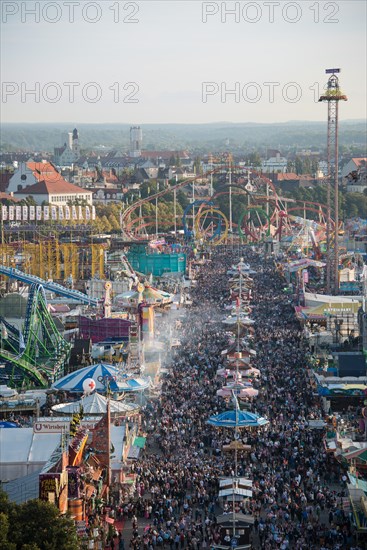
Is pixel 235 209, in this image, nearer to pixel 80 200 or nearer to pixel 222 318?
pixel 80 200

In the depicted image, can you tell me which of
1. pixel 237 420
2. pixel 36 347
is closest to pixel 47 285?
pixel 36 347

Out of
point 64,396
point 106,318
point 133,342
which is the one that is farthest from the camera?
point 106,318

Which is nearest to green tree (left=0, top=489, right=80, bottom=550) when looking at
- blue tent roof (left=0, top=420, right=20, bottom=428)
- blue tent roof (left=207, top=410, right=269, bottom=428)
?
blue tent roof (left=0, top=420, right=20, bottom=428)

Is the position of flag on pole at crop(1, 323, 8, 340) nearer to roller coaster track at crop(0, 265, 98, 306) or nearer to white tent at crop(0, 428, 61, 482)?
roller coaster track at crop(0, 265, 98, 306)

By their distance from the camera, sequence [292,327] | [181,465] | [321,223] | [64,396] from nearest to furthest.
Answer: [181,465], [64,396], [292,327], [321,223]

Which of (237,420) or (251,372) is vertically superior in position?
(237,420)

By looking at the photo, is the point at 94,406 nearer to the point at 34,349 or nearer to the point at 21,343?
the point at 21,343

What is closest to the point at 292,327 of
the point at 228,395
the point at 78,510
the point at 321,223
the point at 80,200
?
the point at 228,395
